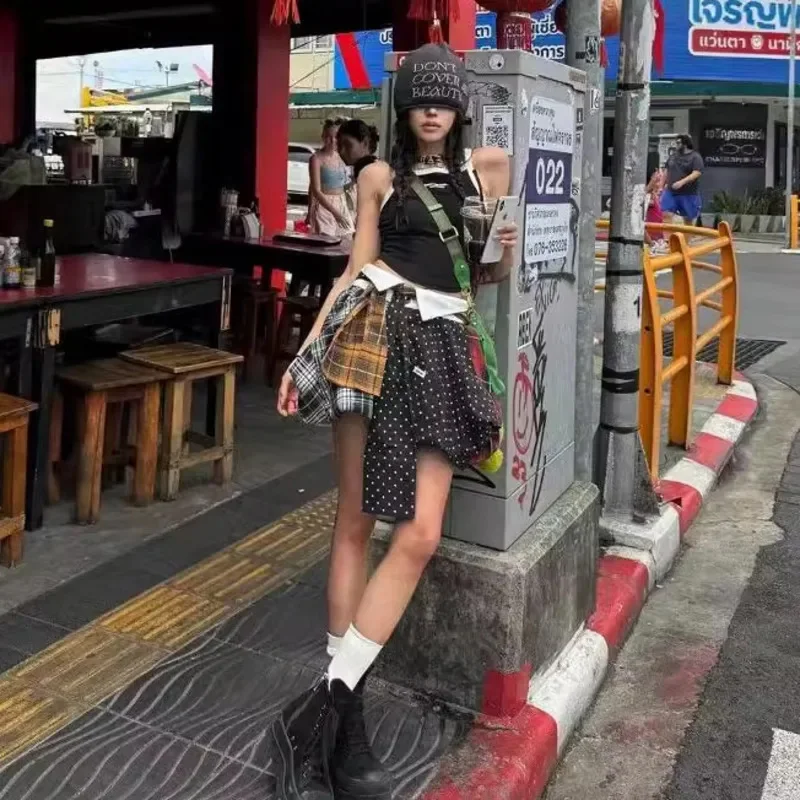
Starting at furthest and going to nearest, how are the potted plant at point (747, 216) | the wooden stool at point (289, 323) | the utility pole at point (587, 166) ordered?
the potted plant at point (747, 216), the wooden stool at point (289, 323), the utility pole at point (587, 166)

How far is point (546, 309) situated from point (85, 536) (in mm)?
2294

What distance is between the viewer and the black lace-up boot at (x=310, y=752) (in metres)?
2.59

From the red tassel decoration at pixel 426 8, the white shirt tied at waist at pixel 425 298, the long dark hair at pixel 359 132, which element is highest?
the red tassel decoration at pixel 426 8

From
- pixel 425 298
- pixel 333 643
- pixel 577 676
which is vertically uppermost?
pixel 425 298

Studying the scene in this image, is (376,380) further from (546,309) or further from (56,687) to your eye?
(56,687)

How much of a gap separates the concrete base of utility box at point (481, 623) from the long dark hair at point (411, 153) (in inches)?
41.4

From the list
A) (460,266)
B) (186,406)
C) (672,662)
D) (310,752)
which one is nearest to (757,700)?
(672,662)

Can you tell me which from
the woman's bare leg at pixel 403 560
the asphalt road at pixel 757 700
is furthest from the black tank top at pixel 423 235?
the asphalt road at pixel 757 700

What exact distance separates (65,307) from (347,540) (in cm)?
208

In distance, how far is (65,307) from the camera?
425cm

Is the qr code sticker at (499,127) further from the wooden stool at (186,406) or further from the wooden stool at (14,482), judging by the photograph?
the wooden stool at (186,406)

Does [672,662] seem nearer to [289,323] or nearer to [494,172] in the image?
[494,172]

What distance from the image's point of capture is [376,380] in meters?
2.54

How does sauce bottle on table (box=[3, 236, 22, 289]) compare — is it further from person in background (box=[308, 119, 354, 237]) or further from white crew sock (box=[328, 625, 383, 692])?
Answer: person in background (box=[308, 119, 354, 237])
